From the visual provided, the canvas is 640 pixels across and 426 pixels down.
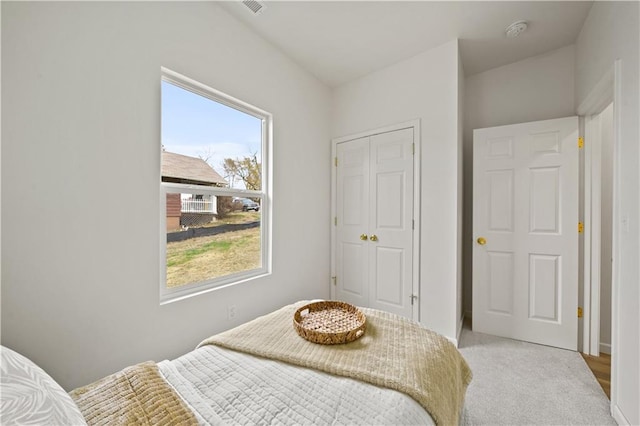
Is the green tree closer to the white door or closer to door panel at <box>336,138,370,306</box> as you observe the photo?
door panel at <box>336,138,370,306</box>

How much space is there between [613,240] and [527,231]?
998 mm

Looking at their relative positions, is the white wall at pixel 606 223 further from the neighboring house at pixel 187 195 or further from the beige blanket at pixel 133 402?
the neighboring house at pixel 187 195

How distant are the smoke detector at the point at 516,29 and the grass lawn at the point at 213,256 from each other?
2705 millimetres

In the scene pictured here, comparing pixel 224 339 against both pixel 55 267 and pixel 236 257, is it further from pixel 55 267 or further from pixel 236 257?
pixel 236 257

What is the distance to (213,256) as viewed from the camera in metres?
2.18

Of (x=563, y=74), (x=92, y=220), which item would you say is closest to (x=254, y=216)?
(x=92, y=220)

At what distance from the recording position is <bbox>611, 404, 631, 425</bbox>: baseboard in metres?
1.46

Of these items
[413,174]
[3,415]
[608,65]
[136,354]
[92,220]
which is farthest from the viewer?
[413,174]

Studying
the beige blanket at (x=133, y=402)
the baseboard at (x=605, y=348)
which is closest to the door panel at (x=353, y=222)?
the baseboard at (x=605, y=348)

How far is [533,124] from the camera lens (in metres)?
2.54

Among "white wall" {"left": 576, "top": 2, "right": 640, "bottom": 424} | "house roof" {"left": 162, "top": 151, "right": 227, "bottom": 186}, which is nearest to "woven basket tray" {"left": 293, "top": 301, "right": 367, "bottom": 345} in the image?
"house roof" {"left": 162, "top": 151, "right": 227, "bottom": 186}

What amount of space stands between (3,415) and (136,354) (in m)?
1.31

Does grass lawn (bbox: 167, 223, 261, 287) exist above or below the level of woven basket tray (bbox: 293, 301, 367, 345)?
above

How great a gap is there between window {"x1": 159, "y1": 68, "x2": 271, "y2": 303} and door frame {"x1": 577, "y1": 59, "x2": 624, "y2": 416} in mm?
2450
